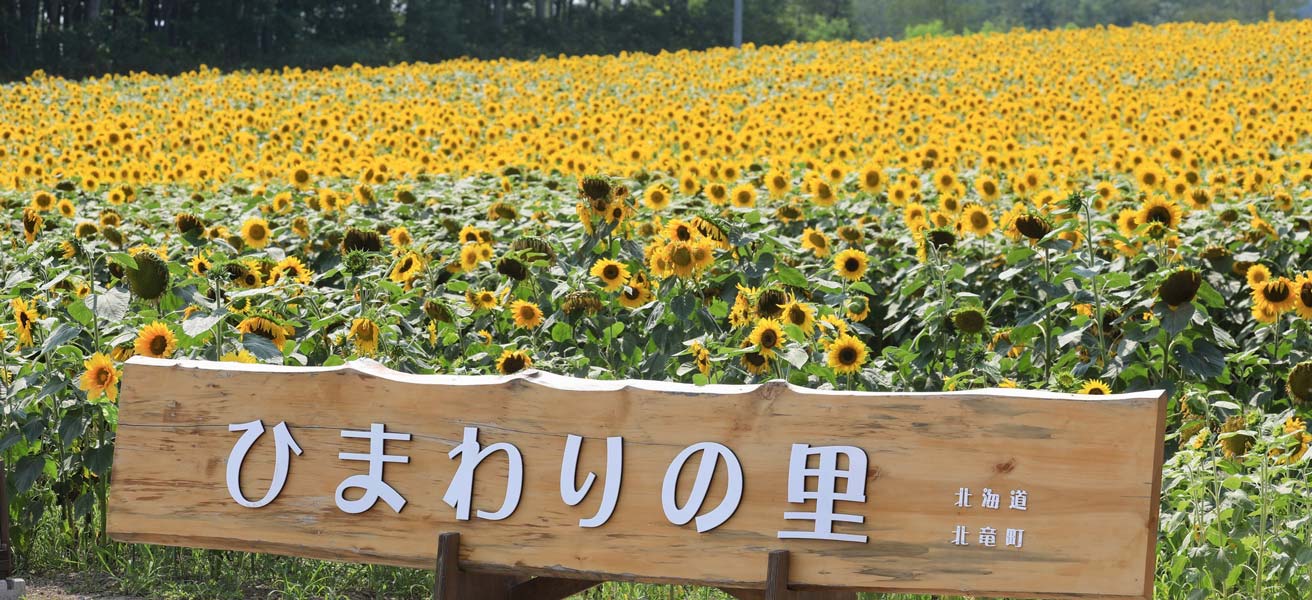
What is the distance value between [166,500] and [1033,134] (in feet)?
29.0

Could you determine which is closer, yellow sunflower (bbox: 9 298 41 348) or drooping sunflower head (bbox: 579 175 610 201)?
yellow sunflower (bbox: 9 298 41 348)

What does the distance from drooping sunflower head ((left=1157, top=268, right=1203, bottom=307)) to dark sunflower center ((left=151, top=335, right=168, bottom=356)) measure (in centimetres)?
270

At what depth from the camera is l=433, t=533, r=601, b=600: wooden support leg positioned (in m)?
2.90

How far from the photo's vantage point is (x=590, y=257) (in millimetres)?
5637

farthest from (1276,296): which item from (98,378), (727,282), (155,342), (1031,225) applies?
(98,378)

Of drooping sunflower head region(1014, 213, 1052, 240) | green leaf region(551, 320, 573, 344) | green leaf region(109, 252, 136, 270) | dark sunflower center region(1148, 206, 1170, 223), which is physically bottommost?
green leaf region(551, 320, 573, 344)

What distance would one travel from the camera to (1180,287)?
14.2 feet

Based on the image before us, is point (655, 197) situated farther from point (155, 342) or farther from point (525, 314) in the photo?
point (155, 342)

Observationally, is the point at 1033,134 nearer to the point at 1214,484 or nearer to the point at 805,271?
the point at 805,271

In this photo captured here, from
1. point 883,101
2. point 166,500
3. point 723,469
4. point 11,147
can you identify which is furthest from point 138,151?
point 723,469

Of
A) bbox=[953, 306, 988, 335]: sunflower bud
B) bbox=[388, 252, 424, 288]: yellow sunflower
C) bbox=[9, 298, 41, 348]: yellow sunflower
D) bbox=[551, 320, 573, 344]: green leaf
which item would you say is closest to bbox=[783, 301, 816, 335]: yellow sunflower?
bbox=[953, 306, 988, 335]: sunflower bud

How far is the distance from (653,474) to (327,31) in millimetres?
40821

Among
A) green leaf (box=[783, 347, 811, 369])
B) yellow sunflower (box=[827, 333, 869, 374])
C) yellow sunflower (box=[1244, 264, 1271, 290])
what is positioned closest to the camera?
green leaf (box=[783, 347, 811, 369])

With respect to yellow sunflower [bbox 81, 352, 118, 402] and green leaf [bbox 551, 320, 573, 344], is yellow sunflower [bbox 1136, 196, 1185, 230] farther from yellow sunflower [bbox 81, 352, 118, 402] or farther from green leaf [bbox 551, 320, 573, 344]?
yellow sunflower [bbox 81, 352, 118, 402]
